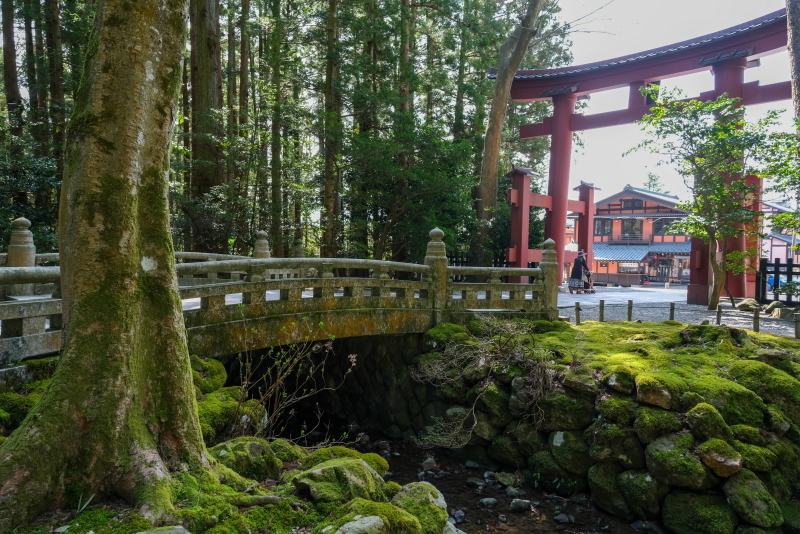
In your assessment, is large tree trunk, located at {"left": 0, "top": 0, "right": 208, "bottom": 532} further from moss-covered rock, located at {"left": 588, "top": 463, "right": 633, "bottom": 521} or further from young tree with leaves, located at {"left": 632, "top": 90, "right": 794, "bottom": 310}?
young tree with leaves, located at {"left": 632, "top": 90, "right": 794, "bottom": 310}

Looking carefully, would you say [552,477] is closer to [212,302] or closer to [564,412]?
[564,412]

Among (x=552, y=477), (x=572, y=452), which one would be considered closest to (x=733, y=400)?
(x=572, y=452)

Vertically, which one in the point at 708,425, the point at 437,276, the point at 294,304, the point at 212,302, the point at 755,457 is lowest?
the point at 755,457

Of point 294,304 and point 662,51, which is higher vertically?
point 662,51

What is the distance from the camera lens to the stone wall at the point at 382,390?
8758mm

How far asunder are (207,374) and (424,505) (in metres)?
3.26

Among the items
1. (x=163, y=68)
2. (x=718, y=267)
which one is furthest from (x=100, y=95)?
(x=718, y=267)

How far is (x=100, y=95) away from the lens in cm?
358

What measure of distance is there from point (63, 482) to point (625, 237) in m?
35.0

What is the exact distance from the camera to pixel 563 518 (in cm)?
630

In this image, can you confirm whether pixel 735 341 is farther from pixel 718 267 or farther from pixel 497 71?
pixel 497 71

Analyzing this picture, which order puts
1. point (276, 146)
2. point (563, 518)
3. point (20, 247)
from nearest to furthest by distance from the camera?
point (563, 518)
point (20, 247)
point (276, 146)

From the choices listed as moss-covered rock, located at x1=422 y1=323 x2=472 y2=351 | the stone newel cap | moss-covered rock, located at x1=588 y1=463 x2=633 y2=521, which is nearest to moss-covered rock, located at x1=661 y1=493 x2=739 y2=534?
moss-covered rock, located at x1=588 y1=463 x2=633 y2=521

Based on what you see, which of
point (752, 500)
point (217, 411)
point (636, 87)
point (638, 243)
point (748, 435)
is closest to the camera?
point (217, 411)
